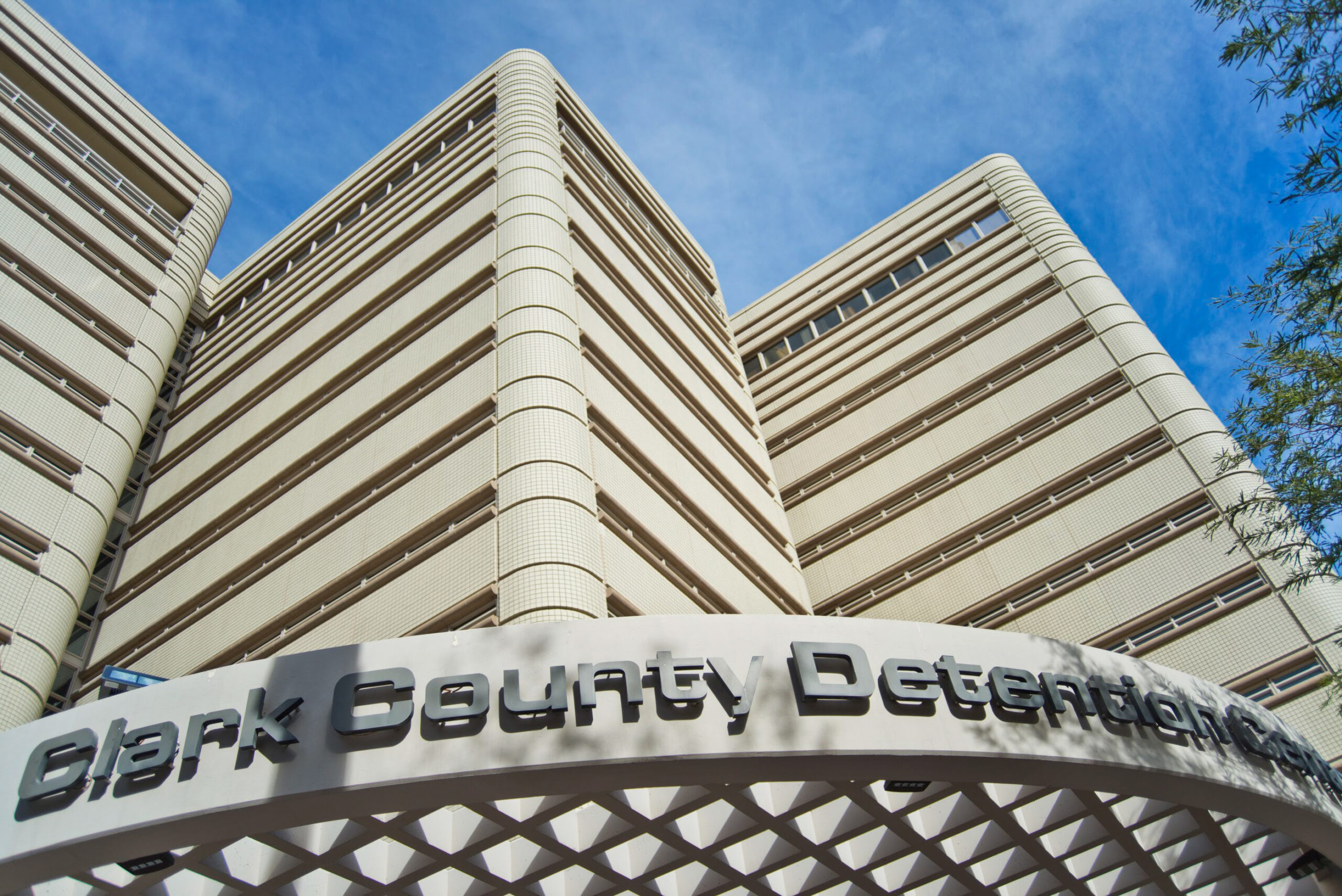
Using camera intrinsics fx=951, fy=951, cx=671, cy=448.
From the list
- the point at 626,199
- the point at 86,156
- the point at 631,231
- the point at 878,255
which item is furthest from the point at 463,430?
the point at 86,156

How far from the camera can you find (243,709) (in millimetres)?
10070

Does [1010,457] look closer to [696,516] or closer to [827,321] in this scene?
[696,516]

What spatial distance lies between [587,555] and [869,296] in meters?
22.4

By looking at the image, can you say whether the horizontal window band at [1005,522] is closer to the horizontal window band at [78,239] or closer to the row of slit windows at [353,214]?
the row of slit windows at [353,214]

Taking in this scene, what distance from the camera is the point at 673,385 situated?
27562 mm

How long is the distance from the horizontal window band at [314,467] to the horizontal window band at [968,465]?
12.4 metres

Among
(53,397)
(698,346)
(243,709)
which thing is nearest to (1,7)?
(53,397)

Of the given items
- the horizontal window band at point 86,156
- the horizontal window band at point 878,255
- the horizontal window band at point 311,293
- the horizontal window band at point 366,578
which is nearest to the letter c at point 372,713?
the horizontal window band at point 366,578

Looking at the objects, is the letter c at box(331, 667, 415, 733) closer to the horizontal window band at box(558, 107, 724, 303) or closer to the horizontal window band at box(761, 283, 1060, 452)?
the horizontal window band at box(761, 283, 1060, 452)

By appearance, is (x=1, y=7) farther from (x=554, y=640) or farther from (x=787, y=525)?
(x=554, y=640)

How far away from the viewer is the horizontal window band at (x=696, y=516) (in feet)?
71.6

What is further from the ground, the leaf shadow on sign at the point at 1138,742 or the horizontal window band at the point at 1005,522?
the horizontal window band at the point at 1005,522

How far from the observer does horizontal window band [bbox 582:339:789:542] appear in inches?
938

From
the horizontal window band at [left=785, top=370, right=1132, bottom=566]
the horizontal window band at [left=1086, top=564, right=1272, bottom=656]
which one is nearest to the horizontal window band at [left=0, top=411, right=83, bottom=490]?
the horizontal window band at [left=785, top=370, right=1132, bottom=566]
